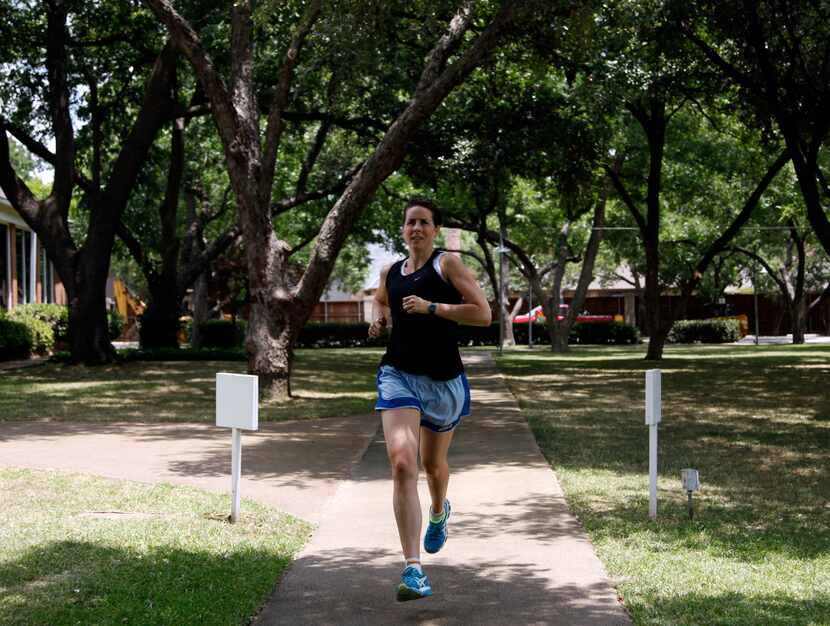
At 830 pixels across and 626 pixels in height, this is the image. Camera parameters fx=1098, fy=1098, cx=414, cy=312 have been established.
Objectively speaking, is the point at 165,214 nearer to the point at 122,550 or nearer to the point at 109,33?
the point at 109,33

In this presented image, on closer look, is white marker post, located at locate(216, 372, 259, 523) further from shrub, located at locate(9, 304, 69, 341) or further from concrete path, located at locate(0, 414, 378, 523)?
shrub, located at locate(9, 304, 69, 341)

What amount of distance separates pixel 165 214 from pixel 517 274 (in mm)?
40537

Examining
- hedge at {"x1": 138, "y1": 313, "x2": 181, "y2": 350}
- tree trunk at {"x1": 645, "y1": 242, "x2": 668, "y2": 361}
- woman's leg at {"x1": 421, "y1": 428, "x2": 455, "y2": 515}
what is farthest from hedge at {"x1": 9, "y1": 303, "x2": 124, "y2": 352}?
woman's leg at {"x1": 421, "y1": 428, "x2": 455, "y2": 515}

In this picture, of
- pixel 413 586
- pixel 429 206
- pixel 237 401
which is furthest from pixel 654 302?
pixel 413 586

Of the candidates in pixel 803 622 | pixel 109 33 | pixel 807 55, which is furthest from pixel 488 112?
pixel 803 622

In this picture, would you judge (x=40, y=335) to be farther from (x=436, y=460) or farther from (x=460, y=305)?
(x=460, y=305)

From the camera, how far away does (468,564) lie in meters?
6.12

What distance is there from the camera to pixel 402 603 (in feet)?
17.4

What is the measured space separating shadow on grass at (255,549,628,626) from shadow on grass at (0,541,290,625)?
7.3 inches

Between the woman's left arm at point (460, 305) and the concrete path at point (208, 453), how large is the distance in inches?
102

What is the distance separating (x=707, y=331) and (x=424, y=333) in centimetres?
4557

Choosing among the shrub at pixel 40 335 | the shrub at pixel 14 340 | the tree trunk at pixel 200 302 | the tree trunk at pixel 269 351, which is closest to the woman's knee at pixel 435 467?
the tree trunk at pixel 269 351

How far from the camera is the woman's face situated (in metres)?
5.60

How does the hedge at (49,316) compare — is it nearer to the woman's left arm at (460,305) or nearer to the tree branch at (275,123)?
the tree branch at (275,123)
